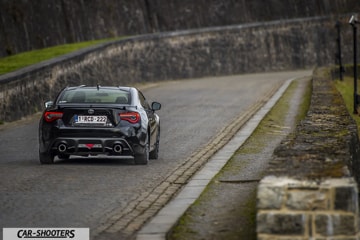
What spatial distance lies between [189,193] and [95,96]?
5021 mm

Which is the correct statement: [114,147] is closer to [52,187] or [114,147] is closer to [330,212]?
[52,187]

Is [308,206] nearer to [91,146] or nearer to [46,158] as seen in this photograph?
[91,146]

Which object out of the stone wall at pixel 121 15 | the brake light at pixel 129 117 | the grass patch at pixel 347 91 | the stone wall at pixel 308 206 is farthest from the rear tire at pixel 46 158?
the stone wall at pixel 121 15

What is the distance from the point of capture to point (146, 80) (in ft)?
176

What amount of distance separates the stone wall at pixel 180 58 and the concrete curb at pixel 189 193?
7986mm

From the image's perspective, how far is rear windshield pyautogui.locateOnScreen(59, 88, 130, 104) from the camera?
19.1 meters

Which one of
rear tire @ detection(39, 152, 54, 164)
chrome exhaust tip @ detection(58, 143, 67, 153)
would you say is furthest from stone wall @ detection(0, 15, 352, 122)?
chrome exhaust tip @ detection(58, 143, 67, 153)

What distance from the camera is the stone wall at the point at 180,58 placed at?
107 feet

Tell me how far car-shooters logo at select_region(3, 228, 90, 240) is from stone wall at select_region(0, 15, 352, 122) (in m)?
17.9

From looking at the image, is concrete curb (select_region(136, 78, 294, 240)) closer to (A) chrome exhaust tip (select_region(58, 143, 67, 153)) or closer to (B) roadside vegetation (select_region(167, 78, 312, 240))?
(B) roadside vegetation (select_region(167, 78, 312, 240))

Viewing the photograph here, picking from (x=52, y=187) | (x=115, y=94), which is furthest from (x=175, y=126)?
(x=52, y=187)

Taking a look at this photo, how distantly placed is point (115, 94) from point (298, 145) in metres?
7.49

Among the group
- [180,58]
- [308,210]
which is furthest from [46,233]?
[180,58]

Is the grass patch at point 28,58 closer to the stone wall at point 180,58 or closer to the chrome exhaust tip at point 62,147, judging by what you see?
the stone wall at point 180,58
